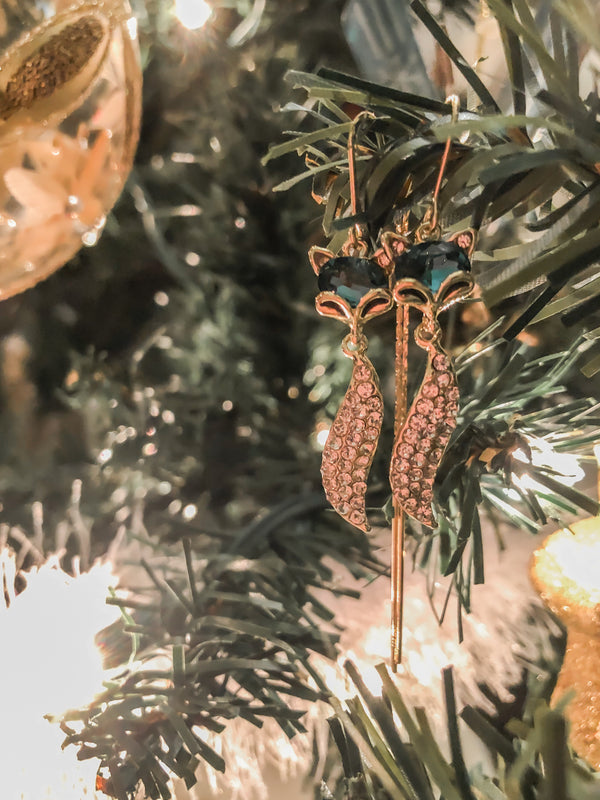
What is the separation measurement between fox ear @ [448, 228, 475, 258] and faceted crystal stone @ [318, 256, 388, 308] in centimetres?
3

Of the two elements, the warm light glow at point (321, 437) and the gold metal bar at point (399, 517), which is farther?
the warm light glow at point (321, 437)

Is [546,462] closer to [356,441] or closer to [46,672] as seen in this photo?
[356,441]

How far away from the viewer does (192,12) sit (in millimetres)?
345

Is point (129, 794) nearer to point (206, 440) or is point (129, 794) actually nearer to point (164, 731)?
point (164, 731)

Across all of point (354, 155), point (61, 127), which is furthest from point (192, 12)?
point (354, 155)

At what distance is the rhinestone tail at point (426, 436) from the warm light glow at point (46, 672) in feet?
0.82

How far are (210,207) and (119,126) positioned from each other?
0.27 ft

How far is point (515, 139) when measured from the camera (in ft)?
0.56

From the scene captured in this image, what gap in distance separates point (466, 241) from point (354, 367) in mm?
68

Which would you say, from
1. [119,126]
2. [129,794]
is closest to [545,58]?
[119,126]

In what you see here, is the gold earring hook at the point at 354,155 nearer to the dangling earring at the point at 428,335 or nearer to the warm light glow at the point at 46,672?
the dangling earring at the point at 428,335

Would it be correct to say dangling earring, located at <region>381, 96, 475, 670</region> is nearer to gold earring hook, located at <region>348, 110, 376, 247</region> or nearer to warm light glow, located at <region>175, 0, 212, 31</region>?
gold earring hook, located at <region>348, 110, 376, 247</region>

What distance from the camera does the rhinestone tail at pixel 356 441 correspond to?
234mm

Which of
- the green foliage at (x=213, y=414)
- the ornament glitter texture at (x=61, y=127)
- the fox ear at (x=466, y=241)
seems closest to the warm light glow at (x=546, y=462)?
the green foliage at (x=213, y=414)
